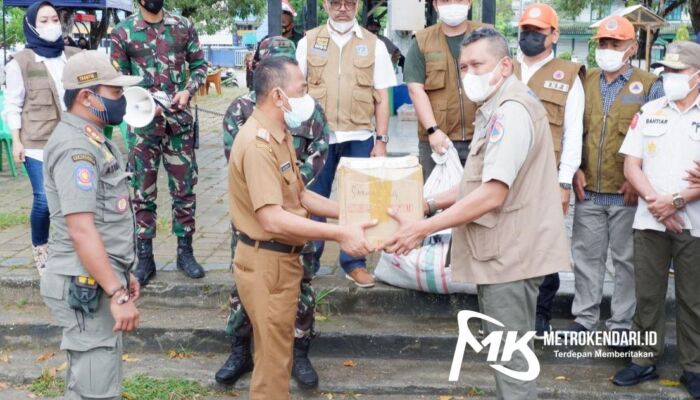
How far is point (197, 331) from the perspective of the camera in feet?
16.6

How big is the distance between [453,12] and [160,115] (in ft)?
6.76

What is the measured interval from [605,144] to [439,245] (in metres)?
1.20

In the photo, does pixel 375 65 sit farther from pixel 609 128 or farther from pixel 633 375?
pixel 633 375

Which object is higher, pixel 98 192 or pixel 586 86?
pixel 586 86

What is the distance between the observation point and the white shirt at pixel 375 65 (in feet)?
17.0

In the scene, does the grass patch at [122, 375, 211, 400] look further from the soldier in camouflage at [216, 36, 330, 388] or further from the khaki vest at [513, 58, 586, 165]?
the khaki vest at [513, 58, 586, 165]

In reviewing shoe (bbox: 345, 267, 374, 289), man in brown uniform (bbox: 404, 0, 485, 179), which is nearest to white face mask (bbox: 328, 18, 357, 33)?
man in brown uniform (bbox: 404, 0, 485, 179)

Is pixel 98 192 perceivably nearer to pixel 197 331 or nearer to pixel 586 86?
pixel 197 331

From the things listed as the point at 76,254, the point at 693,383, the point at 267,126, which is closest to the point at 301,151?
the point at 267,126

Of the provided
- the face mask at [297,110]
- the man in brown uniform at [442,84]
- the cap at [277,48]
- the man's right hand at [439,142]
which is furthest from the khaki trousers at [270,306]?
the man in brown uniform at [442,84]

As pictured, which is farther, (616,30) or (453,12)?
(453,12)

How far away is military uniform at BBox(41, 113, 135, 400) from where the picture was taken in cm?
321

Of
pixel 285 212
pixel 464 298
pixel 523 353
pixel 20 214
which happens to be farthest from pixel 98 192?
pixel 20 214

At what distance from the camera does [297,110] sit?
361 centimetres
